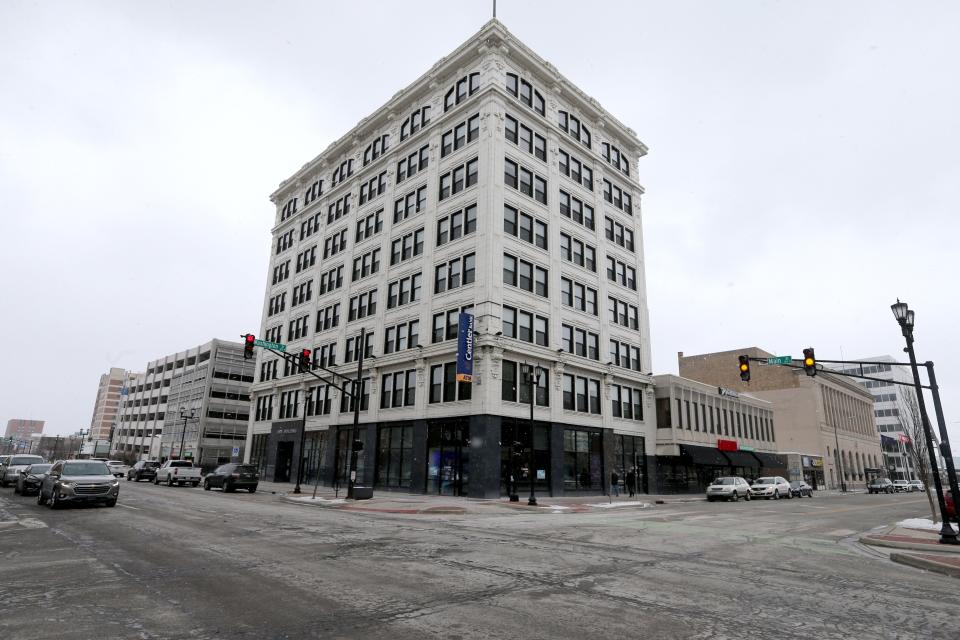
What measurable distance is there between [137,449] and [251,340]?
348ft

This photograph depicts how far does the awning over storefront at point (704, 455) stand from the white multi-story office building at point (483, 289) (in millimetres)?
2955

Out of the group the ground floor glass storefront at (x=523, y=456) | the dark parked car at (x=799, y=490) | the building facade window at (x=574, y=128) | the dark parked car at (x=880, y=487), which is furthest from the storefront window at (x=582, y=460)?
the dark parked car at (x=880, y=487)

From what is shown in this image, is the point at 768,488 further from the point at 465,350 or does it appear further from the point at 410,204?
the point at 410,204

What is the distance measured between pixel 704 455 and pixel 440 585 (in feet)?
127

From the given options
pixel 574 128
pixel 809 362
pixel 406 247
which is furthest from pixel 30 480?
pixel 574 128

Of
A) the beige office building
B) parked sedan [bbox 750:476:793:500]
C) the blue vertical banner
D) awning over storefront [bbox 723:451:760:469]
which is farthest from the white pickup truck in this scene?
the beige office building

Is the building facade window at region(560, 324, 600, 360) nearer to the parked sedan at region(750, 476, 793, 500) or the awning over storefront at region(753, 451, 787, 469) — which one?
the parked sedan at region(750, 476, 793, 500)

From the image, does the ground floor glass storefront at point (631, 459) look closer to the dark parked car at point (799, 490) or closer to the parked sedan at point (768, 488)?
the parked sedan at point (768, 488)

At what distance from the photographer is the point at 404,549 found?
1095 centimetres

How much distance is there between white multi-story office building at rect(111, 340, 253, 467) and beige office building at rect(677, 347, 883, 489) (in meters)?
69.3

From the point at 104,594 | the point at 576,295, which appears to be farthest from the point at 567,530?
the point at 576,295

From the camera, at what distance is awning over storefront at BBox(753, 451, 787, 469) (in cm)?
5028

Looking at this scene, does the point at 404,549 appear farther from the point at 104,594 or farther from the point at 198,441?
the point at 198,441

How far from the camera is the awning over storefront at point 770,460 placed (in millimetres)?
50275
